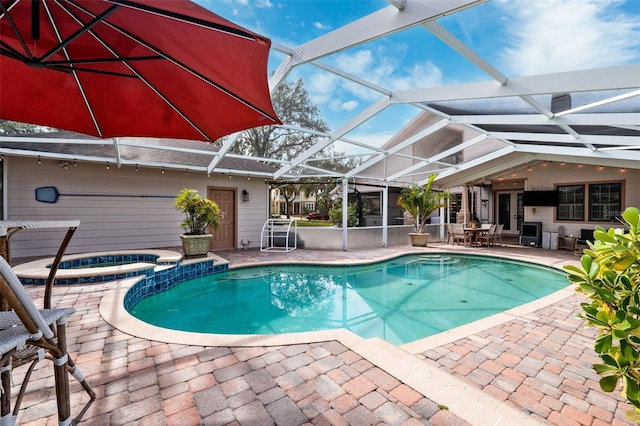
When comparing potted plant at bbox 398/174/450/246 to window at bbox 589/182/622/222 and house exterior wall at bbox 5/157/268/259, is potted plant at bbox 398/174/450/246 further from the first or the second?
house exterior wall at bbox 5/157/268/259

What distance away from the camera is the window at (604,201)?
10.5 meters

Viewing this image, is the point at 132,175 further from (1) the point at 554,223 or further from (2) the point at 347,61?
(1) the point at 554,223

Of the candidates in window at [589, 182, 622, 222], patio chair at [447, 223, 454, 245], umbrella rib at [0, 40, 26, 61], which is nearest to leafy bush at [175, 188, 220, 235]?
umbrella rib at [0, 40, 26, 61]

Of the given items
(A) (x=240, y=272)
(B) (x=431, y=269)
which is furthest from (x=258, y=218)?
(B) (x=431, y=269)

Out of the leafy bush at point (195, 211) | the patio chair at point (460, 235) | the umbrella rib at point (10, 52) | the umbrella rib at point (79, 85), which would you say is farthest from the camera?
the patio chair at point (460, 235)

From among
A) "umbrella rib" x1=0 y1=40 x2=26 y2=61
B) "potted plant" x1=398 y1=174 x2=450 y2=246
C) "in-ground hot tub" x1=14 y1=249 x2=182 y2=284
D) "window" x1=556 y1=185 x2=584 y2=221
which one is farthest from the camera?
"potted plant" x1=398 y1=174 x2=450 y2=246

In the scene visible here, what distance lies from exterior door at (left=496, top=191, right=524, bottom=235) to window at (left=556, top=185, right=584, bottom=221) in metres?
2.31

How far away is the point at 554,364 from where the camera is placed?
3014 mm

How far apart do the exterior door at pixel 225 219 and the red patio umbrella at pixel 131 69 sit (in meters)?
7.59

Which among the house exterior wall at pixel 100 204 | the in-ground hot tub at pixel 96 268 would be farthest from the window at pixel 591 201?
the in-ground hot tub at pixel 96 268

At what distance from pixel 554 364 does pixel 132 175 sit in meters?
10.7

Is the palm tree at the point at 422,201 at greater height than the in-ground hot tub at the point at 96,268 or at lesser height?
Result: greater

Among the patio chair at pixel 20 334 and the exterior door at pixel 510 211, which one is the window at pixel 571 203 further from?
the patio chair at pixel 20 334

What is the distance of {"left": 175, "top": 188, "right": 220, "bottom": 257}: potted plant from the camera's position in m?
8.00
